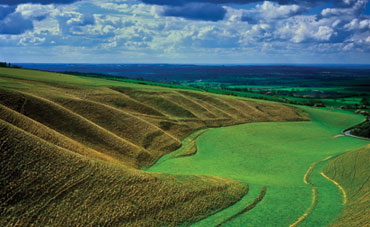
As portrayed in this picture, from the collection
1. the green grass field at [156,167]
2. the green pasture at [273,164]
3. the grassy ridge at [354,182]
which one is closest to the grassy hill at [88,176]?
the green grass field at [156,167]

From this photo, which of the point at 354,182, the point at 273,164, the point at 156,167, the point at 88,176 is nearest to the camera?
the point at 88,176

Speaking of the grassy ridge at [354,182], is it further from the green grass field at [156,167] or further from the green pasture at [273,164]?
the green pasture at [273,164]

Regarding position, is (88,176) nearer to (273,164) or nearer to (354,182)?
(354,182)

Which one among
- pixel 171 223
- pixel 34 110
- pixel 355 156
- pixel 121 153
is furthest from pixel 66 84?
pixel 355 156

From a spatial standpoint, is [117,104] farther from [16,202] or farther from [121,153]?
[16,202]

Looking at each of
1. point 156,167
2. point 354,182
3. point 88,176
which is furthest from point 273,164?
point 88,176

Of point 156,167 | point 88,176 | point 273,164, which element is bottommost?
point 273,164

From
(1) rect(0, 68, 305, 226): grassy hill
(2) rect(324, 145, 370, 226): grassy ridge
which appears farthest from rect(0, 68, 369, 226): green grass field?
(2) rect(324, 145, 370, 226): grassy ridge
